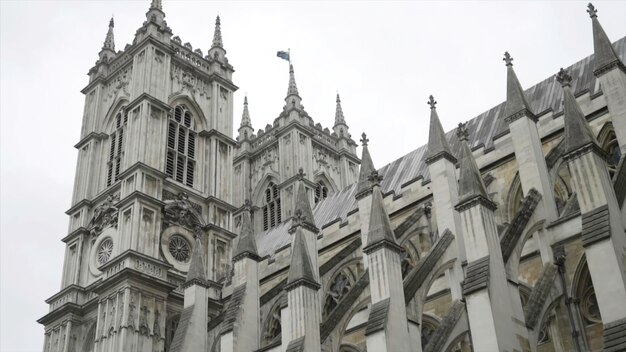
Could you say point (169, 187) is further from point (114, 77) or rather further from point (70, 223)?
point (114, 77)

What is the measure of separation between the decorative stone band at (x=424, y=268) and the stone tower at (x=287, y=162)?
21.7 m

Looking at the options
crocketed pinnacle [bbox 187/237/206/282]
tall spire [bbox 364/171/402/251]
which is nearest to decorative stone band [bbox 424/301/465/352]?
tall spire [bbox 364/171/402/251]

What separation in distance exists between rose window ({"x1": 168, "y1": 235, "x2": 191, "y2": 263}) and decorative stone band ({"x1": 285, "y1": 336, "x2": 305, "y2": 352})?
13577 millimetres

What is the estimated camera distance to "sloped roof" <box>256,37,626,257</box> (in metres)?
26.6

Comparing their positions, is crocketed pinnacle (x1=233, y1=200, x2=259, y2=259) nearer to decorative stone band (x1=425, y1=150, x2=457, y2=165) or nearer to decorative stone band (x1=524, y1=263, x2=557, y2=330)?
decorative stone band (x1=425, y1=150, x2=457, y2=165)

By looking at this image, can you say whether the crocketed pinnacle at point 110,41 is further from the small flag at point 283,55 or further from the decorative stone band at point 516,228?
the decorative stone band at point 516,228

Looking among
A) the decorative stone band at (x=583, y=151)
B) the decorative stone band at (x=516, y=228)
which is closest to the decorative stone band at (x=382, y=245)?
the decorative stone band at (x=516, y=228)

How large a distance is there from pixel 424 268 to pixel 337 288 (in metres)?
8.77

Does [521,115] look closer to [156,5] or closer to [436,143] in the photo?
[436,143]

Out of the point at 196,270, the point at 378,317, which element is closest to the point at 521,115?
the point at 378,317

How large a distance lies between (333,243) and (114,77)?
1610cm

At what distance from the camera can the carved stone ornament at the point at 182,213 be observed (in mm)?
34219

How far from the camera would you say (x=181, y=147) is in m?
37.2

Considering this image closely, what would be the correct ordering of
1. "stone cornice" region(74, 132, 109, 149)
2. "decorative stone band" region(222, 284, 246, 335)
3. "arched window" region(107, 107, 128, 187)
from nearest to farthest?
"decorative stone band" region(222, 284, 246, 335) → "arched window" region(107, 107, 128, 187) → "stone cornice" region(74, 132, 109, 149)
